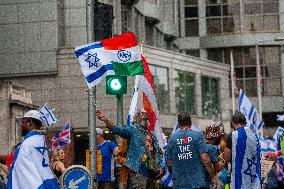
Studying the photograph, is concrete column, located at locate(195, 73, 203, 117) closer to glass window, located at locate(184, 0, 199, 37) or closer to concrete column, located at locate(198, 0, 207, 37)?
concrete column, located at locate(198, 0, 207, 37)

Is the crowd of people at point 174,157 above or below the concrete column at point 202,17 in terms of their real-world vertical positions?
below

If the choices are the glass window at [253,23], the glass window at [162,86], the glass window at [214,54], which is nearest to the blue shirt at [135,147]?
the glass window at [162,86]

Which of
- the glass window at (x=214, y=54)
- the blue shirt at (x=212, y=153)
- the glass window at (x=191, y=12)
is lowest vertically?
the blue shirt at (x=212, y=153)

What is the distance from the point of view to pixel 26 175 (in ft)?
35.8

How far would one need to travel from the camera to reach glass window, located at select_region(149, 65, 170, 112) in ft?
149

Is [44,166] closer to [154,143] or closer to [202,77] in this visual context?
[154,143]

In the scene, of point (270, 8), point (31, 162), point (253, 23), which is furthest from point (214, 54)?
point (31, 162)

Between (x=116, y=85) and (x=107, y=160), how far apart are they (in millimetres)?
3272

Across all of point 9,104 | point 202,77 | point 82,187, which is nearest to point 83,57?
point 82,187

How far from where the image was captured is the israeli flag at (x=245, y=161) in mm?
13070

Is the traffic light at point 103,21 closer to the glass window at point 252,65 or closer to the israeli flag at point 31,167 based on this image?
the israeli flag at point 31,167

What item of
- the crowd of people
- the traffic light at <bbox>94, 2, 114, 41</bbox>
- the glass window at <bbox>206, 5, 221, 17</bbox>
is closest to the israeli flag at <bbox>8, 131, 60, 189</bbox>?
the crowd of people

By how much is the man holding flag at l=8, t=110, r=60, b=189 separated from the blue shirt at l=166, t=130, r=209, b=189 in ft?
9.85

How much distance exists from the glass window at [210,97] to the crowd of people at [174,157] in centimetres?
3480
